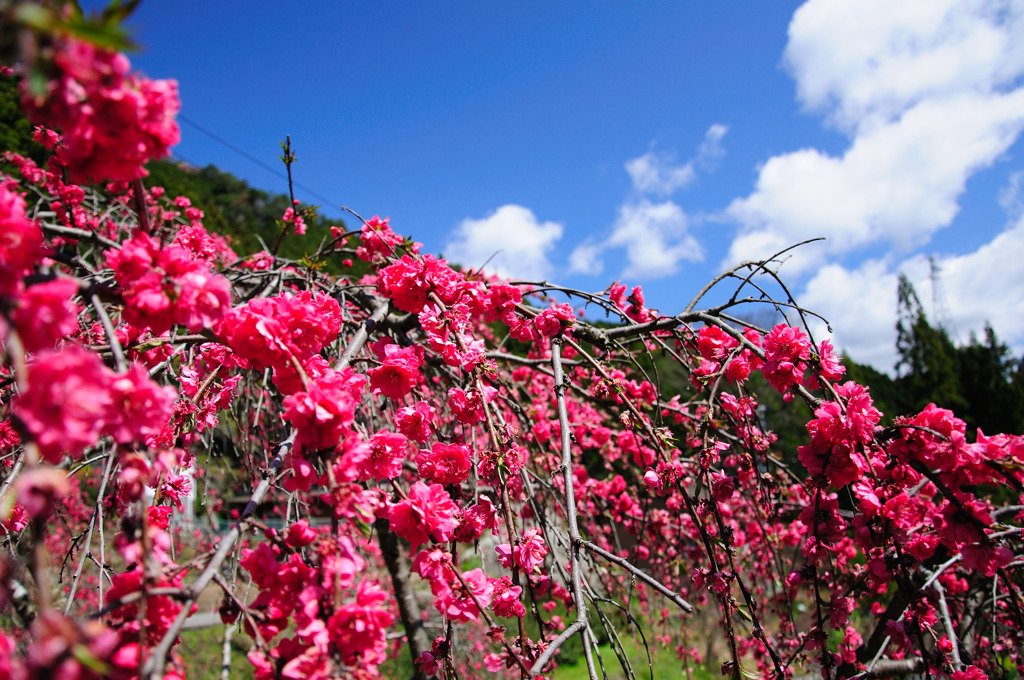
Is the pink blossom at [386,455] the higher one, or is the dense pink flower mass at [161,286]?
the dense pink flower mass at [161,286]

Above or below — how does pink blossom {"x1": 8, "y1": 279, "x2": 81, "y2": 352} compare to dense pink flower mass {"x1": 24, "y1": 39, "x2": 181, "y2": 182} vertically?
below

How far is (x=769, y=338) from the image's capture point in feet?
5.27

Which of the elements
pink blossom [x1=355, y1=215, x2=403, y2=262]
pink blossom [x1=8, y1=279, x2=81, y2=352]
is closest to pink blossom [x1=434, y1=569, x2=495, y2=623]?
pink blossom [x1=8, y1=279, x2=81, y2=352]

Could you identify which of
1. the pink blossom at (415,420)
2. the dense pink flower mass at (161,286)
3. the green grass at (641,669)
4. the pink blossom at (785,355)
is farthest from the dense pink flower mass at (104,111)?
the green grass at (641,669)

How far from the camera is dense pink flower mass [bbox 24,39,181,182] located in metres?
0.68

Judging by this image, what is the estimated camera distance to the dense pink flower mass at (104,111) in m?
0.68

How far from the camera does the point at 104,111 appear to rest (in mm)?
729

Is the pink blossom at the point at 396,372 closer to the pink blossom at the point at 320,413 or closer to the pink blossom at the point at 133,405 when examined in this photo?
the pink blossom at the point at 320,413

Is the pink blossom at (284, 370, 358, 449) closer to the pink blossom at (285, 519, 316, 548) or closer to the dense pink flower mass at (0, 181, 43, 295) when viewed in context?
the pink blossom at (285, 519, 316, 548)

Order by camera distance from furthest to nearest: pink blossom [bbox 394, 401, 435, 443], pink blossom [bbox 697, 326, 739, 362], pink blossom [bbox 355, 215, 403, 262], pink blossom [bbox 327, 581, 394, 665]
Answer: pink blossom [bbox 355, 215, 403, 262]
pink blossom [bbox 697, 326, 739, 362]
pink blossom [bbox 394, 401, 435, 443]
pink blossom [bbox 327, 581, 394, 665]

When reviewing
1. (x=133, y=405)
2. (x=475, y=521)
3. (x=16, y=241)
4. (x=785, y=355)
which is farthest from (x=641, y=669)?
(x=16, y=241)

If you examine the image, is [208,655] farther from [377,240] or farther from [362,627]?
[362,627]

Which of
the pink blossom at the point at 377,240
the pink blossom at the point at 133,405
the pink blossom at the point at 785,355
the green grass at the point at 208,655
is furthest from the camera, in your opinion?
the green grass at the point at 208,655

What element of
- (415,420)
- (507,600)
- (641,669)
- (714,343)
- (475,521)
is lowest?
(641,669)
